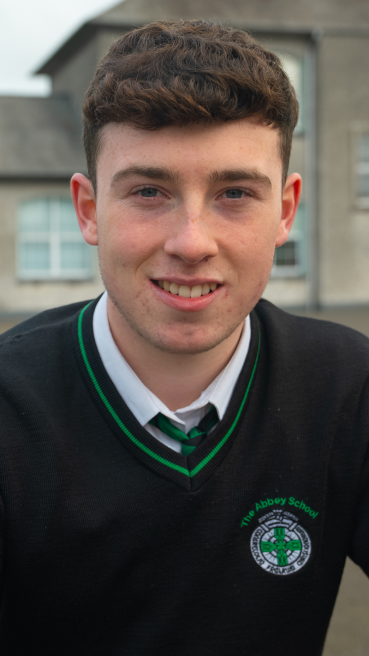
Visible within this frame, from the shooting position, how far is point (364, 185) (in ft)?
60.6

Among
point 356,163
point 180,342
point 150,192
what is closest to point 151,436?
point 180,342

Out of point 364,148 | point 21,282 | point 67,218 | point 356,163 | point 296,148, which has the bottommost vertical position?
point 21,282

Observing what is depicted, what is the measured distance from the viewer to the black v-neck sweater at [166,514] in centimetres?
163

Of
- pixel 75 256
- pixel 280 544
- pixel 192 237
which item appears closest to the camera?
pixel 192 237

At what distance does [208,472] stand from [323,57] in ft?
59.7

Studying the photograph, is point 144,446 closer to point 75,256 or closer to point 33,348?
point 33,348

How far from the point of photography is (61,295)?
17125 mm

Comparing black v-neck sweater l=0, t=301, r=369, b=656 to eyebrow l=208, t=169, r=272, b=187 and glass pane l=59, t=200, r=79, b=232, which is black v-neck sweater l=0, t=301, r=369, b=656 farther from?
glass pane l=59, t=200, r=79, b=232

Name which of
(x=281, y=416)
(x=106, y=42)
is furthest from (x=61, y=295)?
(x=281, y=416)

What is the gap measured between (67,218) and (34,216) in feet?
2.76

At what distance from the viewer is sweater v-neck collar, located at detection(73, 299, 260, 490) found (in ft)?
5.54

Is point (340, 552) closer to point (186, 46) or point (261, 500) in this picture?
point (261, 500)

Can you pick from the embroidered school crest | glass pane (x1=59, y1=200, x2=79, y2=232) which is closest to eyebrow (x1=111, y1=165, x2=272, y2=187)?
the embroidered school crest

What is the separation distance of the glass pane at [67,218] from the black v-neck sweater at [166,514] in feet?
51.5
